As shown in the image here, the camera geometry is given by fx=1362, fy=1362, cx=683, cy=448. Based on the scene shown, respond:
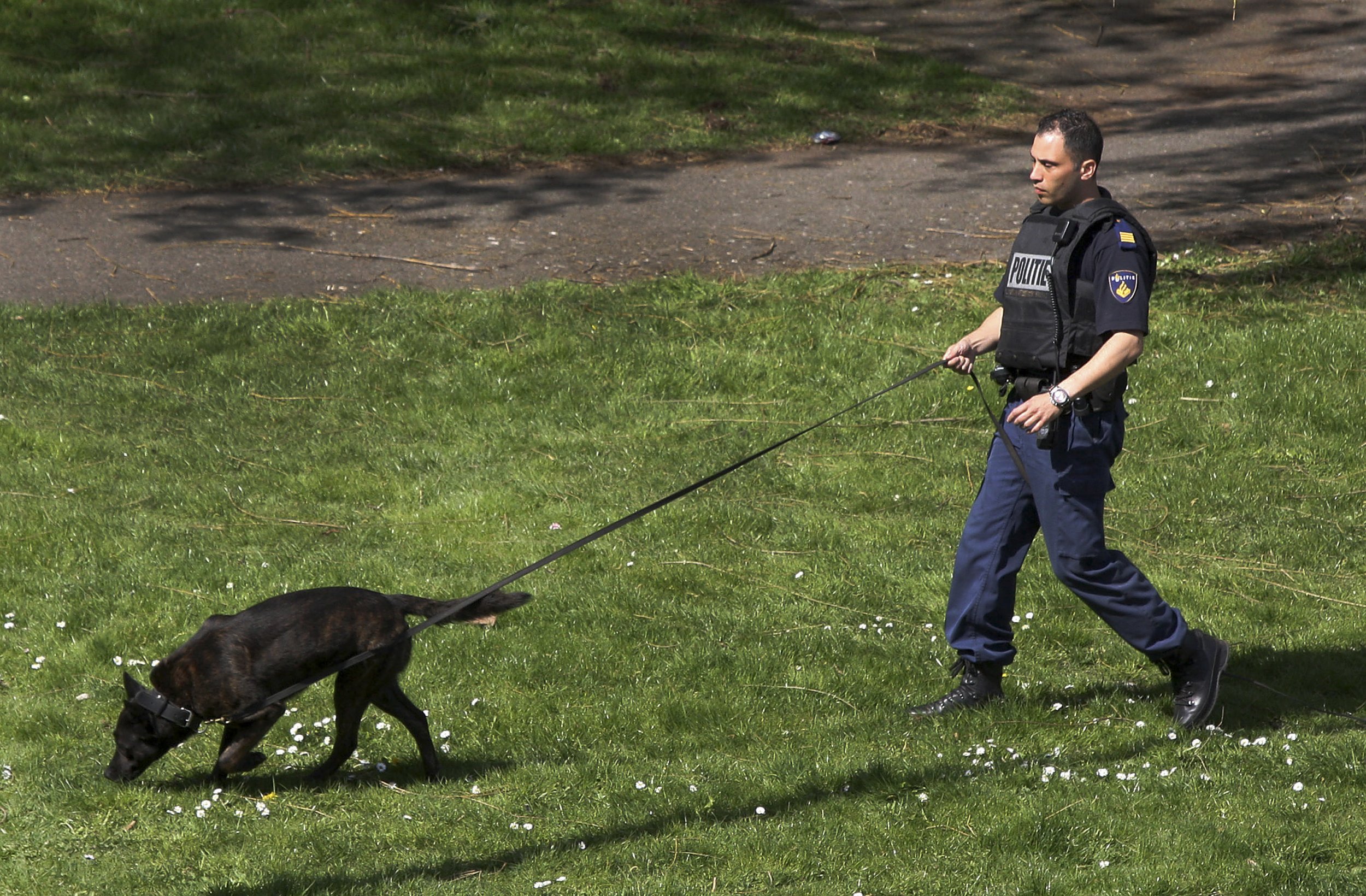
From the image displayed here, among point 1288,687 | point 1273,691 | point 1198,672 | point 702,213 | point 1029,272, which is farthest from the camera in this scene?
point 702,213

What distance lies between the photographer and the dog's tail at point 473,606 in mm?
5180

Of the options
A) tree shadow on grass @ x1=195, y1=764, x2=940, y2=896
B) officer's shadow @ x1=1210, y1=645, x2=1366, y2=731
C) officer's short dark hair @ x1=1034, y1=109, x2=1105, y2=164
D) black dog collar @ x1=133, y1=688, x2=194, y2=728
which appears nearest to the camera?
tree shadow on grass @ x1=195, y1=764, x2=940, y2=896

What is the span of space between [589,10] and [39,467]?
1026cm

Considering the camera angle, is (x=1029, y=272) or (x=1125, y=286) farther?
(x=1029, y=272)

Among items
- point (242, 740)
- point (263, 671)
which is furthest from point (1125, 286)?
point (242, 740)

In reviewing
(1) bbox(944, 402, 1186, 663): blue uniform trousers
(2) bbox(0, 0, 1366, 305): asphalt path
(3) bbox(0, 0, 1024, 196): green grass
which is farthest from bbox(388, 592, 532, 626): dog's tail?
(3) bbox(0, 0, 1024, 196): green grass

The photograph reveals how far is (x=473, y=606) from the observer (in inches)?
205

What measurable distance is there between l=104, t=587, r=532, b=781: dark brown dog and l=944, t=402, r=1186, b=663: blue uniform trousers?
191cm

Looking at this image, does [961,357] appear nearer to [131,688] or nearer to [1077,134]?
[1077,134]

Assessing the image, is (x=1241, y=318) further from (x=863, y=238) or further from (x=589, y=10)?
(x=589, y=10)

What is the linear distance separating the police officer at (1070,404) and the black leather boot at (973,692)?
0.23m

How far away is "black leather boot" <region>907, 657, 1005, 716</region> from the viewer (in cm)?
585

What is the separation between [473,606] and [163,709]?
1.17 m

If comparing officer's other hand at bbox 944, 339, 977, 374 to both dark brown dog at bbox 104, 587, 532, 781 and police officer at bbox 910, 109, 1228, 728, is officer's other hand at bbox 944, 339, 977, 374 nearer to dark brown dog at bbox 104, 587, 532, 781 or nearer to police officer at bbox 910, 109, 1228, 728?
police officer at bbox 910, 109, 1228, 728
